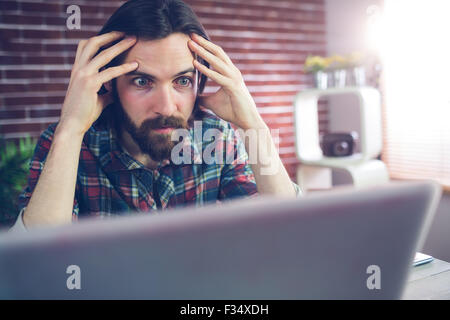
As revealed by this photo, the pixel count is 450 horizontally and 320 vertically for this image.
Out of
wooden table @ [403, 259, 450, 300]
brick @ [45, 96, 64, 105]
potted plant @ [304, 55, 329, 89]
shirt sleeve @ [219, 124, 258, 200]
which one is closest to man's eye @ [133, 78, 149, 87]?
shirt sleeve @ [219, 124, 258, 200]

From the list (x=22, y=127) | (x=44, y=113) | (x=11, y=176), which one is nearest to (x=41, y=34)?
(x=44, y=113)

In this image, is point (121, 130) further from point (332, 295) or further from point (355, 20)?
point (355, 20)

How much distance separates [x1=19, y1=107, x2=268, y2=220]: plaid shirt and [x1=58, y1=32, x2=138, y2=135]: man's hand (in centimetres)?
18

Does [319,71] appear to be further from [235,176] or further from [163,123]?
[163,123]

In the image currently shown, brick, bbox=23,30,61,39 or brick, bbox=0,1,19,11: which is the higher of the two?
brick, bbox=0,1,19,11

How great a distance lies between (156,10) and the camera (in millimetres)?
1290

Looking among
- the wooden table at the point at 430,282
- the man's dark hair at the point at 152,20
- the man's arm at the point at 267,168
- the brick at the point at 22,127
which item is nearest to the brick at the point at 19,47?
the brick at the point at 22,127

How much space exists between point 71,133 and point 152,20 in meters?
0.44

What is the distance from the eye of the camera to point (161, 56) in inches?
48.6

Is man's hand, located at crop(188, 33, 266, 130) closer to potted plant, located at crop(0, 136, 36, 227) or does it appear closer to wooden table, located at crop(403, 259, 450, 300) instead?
wooden table, located at crop(403, 259, 450, 300)

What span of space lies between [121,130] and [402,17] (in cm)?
220

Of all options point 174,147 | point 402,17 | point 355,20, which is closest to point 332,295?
point 174,147

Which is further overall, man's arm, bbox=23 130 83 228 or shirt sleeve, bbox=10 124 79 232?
shirt sleeve, bbox=10 124 79 232

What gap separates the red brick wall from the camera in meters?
2.45
